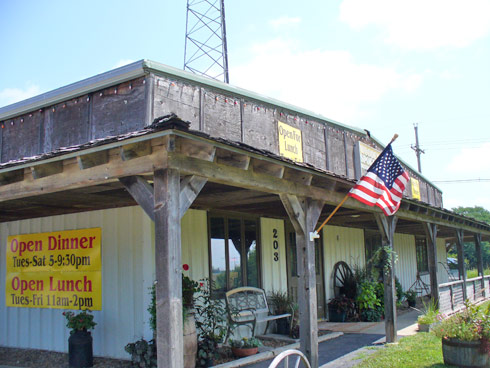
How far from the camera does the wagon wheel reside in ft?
38.7

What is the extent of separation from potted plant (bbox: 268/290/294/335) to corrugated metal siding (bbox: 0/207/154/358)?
3.16 meters

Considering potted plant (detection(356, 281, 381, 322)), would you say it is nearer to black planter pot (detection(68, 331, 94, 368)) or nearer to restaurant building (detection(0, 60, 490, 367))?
restaurant building (detection(0, 60, 490, 367))

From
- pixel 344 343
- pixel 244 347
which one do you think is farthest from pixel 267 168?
pixel 344 343

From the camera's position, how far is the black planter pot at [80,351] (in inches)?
273

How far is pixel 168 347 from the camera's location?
12.8 feet

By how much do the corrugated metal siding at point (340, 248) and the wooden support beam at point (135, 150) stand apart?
8025 millimetres

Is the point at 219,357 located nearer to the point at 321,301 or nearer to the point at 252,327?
the point at 252,327

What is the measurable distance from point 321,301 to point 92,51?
7780 mm

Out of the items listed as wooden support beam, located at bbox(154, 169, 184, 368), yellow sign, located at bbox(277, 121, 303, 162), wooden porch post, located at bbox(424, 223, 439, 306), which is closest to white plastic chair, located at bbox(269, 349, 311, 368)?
wooden support beam, located at bbox(154, 169, 184, 368)

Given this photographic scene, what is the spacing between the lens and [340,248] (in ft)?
41.3

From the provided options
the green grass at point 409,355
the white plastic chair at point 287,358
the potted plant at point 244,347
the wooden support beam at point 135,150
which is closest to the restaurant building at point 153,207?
the wooden support beam at point 135,150

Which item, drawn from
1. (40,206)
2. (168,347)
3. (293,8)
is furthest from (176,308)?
(293,8)

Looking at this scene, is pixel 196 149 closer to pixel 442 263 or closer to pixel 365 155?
pixel 365 155

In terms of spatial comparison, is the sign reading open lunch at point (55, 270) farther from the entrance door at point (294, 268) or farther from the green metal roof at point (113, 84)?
the entrance door at point (294, 268)
